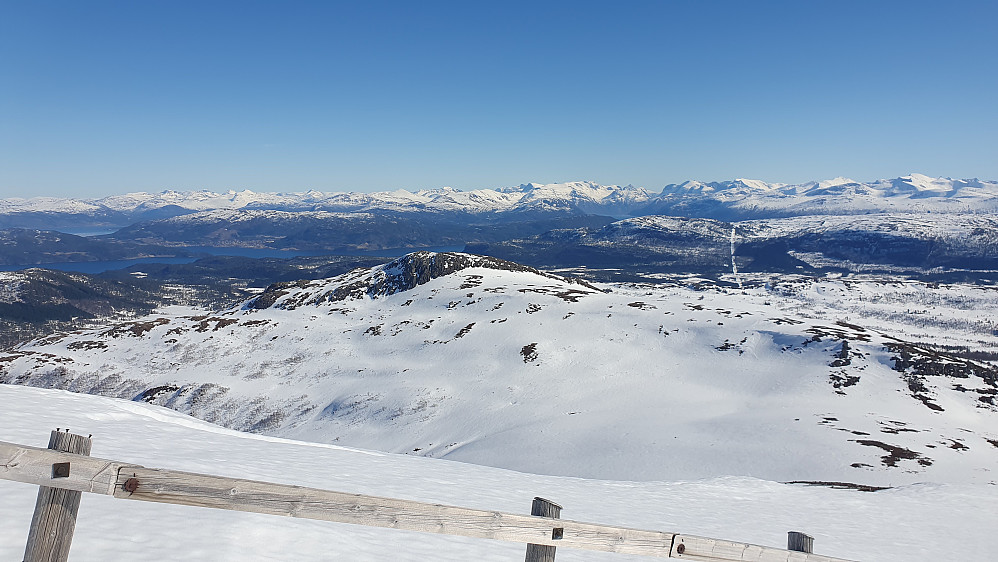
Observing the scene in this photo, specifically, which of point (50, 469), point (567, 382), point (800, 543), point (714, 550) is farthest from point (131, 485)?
point (567, 382)

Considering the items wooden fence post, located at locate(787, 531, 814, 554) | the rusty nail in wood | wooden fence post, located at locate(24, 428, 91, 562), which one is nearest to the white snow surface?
wooden fence post, located at locate(24, 428, 91, 562)

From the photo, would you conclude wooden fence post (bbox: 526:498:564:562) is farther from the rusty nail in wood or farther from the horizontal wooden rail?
the rusty nail in wood

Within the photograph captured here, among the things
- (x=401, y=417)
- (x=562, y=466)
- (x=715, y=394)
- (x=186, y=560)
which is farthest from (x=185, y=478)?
(x=715, y=394)

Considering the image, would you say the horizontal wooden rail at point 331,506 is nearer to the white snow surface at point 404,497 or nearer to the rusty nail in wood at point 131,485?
the rusty nail in wood at point 131,485

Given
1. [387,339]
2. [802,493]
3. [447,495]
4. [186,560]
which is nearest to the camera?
[186,560]

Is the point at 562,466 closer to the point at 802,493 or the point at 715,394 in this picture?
the point at 802,493

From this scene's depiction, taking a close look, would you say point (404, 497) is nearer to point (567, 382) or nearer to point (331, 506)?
point (331, 506)
